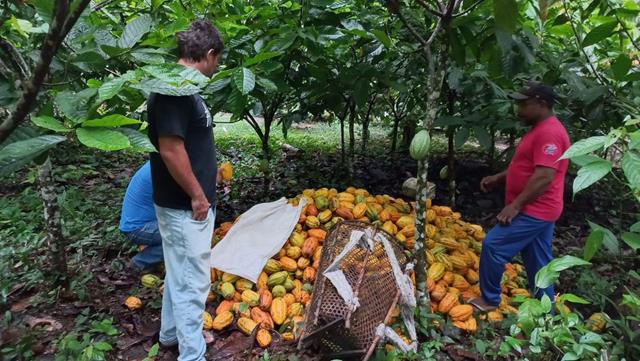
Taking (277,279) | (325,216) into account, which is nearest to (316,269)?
(277,279)

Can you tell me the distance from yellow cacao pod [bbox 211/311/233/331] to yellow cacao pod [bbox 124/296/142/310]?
453 millimetres

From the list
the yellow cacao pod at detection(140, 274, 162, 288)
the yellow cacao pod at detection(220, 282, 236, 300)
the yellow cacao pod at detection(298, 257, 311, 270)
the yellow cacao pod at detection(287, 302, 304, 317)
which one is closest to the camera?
the yellow cacao pod at detection(287, 302, 304, 317)

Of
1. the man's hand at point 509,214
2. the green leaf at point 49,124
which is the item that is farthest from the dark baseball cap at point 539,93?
the green leaf at point 49,124

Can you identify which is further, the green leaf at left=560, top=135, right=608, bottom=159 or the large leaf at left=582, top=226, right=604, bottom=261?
the large leaf at left=582, top=226, right=604, bottom=261

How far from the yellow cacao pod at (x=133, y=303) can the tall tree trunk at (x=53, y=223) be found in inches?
14.9

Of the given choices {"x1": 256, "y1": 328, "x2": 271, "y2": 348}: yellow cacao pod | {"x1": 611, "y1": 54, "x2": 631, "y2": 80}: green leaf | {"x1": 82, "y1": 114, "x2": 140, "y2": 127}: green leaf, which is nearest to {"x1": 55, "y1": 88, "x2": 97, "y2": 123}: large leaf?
{"x1": 82, "y1": 114, "x2": 140, "y2": 127}: green leaf

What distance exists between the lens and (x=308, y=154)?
5793 mm

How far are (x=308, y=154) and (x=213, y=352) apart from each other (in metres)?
3.98

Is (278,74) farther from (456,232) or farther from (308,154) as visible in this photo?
(308,154)

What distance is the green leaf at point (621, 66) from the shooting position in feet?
6.70

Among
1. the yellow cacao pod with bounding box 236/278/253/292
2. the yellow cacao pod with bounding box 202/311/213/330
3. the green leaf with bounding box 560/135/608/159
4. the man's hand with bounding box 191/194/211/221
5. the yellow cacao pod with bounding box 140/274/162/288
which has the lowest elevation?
the yellow cacao pod with bounding box 202/311/213/330

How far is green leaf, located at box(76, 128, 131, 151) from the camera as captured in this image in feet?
2.25

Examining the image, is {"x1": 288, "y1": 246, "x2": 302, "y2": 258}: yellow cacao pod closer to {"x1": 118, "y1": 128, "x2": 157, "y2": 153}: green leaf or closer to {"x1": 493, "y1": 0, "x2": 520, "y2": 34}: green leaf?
{"x1": 493, "y1": 0, "x2": 520, "y2": 34}: green leaf

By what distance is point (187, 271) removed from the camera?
5.98 feet
